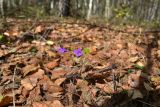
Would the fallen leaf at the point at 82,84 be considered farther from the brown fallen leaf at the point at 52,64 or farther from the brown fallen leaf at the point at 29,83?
the brown fallen leaf at the point at 52,64

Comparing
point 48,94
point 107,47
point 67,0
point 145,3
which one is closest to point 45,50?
point 107,47

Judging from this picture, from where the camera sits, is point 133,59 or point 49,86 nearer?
point 49,86

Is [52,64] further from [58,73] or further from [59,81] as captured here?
[59,81]

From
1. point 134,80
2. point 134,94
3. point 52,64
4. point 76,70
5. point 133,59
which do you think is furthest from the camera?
point 133,59

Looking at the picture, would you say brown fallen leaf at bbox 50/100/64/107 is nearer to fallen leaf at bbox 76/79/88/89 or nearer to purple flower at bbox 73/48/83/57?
fallen leaf at bbox 76/79/88/89

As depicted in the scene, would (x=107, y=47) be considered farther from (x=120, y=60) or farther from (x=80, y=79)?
(x=80, y=79)

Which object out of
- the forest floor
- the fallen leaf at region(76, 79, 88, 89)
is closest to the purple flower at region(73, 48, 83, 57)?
the forest floor

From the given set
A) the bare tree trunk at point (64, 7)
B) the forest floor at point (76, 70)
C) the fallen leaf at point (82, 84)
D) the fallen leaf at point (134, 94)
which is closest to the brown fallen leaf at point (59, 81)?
the forest floor at point (76, 70)

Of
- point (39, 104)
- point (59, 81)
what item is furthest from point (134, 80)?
point (39, 104)
